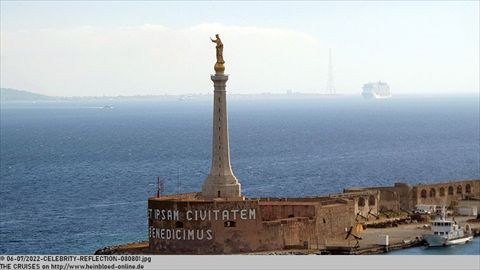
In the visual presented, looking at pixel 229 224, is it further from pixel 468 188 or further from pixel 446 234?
pixel 468 188

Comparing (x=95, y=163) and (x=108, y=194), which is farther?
(x=95, y=163)

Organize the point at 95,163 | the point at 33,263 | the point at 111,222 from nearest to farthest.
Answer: the point at 33,263
the point at 111,222
the point at 95,163

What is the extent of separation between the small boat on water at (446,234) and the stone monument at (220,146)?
39.9 feet

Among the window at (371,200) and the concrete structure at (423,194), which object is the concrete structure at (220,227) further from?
the concrete structure at (423,194)

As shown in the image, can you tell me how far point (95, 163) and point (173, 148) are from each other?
23.1 metres

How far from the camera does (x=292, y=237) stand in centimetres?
6900

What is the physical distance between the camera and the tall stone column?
221 ft

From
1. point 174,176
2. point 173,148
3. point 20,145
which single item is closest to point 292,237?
point 174,176

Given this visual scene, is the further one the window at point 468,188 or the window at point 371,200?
the window at point 468,188

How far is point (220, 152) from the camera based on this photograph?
223ft

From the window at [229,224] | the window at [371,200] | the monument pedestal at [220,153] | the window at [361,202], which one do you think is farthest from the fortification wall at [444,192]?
the window at [229,224]

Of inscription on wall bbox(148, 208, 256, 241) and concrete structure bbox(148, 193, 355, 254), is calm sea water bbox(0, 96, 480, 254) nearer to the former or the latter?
concrete structure bbox(148, 193, 355, 254)

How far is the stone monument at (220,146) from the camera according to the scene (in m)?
67.6

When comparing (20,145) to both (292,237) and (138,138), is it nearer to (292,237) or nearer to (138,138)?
(138,138)
